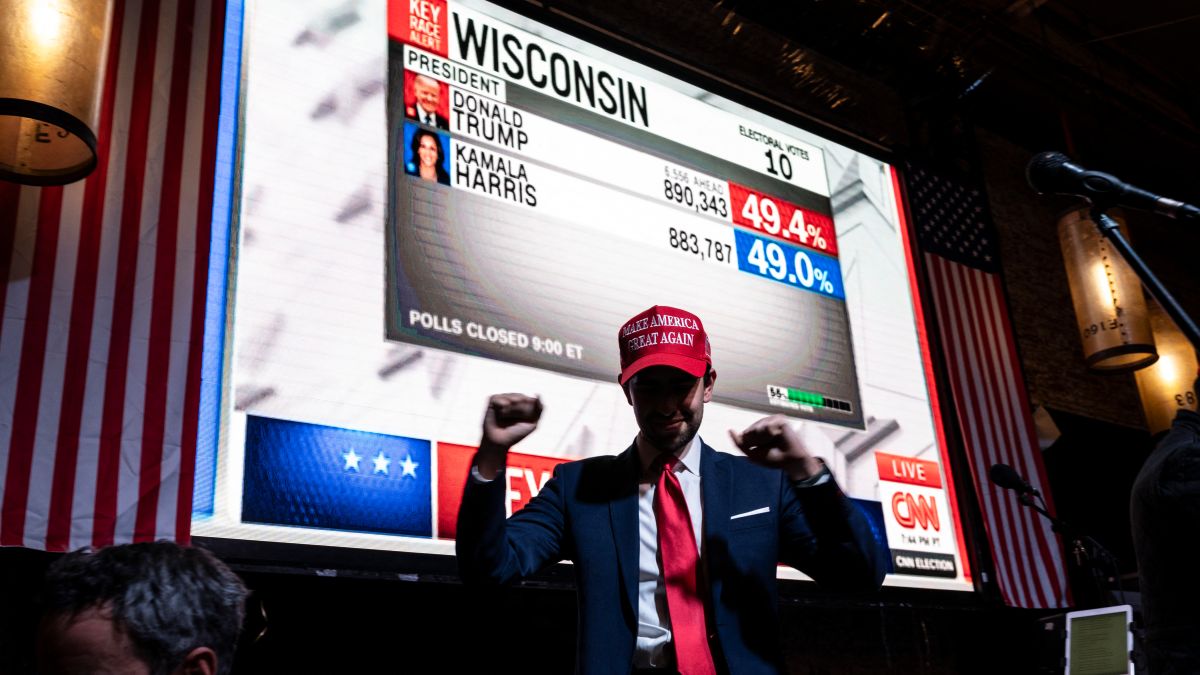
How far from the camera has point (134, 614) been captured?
93 centimetres

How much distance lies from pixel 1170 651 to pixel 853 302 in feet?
9.14

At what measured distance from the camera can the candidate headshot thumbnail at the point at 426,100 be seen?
130 inches

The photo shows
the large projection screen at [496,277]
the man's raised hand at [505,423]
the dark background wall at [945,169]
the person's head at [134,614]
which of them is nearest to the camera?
the person's head at [134,614]

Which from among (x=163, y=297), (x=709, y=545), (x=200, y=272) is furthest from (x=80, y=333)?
(x=709, y=545)

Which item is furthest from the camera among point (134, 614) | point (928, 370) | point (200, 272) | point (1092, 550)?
point (928, 370)

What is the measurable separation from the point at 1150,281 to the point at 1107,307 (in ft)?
11.5

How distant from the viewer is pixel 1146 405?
19.0ft

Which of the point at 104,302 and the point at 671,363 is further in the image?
the point at 104,302

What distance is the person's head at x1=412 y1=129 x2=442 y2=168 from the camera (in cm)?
324

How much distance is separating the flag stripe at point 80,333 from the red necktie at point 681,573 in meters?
1.44

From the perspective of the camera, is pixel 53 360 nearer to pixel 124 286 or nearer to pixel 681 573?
pixel 124 286

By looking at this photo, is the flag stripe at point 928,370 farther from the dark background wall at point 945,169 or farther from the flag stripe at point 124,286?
the flag stripe at point 124,286

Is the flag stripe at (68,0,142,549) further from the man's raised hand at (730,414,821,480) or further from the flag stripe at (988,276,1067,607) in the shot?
the flag stripe at (988,276,1067,607)

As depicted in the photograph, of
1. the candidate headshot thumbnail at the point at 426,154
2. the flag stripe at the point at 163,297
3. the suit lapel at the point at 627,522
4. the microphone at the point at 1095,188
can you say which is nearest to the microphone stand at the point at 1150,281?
the microphone at the point at 1095,188
